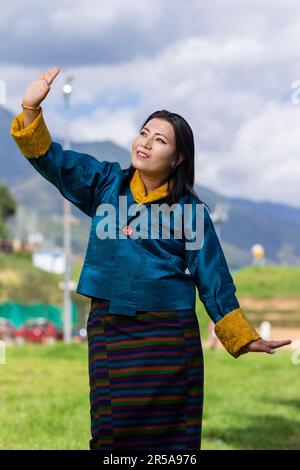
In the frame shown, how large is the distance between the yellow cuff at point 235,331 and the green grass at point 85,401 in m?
3.32

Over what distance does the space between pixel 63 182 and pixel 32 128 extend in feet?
0.95

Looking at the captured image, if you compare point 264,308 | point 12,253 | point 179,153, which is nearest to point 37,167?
point 179,153

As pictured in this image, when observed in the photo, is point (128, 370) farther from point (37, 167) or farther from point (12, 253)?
point (12, 253)

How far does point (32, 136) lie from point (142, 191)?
529mm

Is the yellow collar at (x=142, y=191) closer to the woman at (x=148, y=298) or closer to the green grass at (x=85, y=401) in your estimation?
the woman at (x=148, y=298)

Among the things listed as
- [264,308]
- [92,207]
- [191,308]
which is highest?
[264,308]

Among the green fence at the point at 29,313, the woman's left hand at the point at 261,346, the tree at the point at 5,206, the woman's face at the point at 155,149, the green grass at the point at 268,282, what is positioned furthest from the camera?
the tree at the point at 5,206

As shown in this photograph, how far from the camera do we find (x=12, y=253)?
75750 mm

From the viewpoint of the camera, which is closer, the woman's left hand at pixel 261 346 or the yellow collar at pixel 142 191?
the woman's left hand at pixel 261 346

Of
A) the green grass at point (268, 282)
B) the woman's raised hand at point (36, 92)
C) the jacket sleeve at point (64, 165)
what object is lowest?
the jacket sleeve at point (64, 165)

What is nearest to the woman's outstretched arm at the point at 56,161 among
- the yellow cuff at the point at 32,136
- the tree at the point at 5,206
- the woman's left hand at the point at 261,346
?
the yellow cuff at the point at 32,136

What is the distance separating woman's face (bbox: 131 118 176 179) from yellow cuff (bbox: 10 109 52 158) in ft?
1.26

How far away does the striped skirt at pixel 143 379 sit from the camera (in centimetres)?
440

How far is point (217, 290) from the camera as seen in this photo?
448cm
